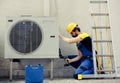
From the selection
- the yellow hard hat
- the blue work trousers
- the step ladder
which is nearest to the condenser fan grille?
the yellow hard hat

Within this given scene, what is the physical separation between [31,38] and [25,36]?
3.8 inches

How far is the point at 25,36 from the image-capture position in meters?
3.82

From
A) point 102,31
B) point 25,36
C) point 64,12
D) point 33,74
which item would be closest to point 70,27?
point 64,12

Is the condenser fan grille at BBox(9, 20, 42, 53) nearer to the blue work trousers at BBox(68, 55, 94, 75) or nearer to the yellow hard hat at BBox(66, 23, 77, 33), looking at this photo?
the yellow hard hat at BBox(66, 23, 77, 33)

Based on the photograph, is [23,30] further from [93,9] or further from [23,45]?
[93,9]

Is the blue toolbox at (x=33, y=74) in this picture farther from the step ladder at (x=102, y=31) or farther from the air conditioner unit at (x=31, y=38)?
the step ladder at (x=102, y=31)

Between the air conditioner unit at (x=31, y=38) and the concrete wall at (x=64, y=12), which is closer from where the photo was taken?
the air conditioner unit at (x=31, y=38)

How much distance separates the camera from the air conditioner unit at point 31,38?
379 cm

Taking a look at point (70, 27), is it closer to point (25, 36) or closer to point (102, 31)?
point (102, 31)

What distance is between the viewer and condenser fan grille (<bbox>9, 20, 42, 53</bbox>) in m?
3.80

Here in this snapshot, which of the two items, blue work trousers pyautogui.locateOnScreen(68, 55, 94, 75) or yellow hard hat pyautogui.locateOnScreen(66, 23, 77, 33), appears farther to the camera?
yellow hard hat pyautogui.locateOnScreen(66, 23, 77, 33)

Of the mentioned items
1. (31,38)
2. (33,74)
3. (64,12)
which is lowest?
(33,74)

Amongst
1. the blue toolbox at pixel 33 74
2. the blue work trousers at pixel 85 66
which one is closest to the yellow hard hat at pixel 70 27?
the blue work trousers at pixel 85 66

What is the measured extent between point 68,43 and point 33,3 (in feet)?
3.10
